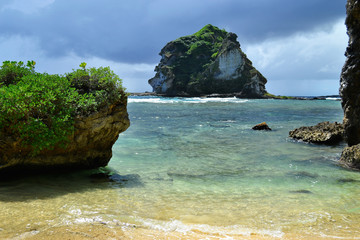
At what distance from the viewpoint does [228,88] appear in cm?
12650

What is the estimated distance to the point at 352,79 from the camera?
449 inches

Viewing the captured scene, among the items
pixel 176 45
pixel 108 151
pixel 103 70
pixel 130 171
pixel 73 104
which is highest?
pixel 176 45

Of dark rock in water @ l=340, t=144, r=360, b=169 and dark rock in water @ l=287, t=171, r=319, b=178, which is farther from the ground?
dark rock in water @ l=340, t=144, r=360, b=169

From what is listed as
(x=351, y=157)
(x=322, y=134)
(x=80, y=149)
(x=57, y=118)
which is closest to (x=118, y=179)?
(x=80, y=149)

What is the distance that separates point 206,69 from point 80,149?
129m

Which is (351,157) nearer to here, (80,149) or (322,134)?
(322,134)

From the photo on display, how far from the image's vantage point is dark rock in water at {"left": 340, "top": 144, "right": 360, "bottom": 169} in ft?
32.4

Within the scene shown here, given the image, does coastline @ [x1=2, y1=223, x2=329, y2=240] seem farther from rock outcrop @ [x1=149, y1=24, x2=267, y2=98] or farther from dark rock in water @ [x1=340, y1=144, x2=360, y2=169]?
rock outcrop @ [x1=149, y1=24, x2=267, y2=98]

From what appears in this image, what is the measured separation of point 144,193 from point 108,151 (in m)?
3.08

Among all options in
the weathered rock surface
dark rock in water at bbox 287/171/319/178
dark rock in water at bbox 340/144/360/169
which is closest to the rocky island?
the weathered rock surface

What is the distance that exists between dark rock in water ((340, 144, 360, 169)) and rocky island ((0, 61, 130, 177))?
8.81m

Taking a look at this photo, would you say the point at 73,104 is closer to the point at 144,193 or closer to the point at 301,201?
the point at 144,193

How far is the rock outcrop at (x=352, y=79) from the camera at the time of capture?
36.5ft

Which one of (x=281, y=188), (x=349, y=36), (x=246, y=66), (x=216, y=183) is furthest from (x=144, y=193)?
(x=246, y=66)
